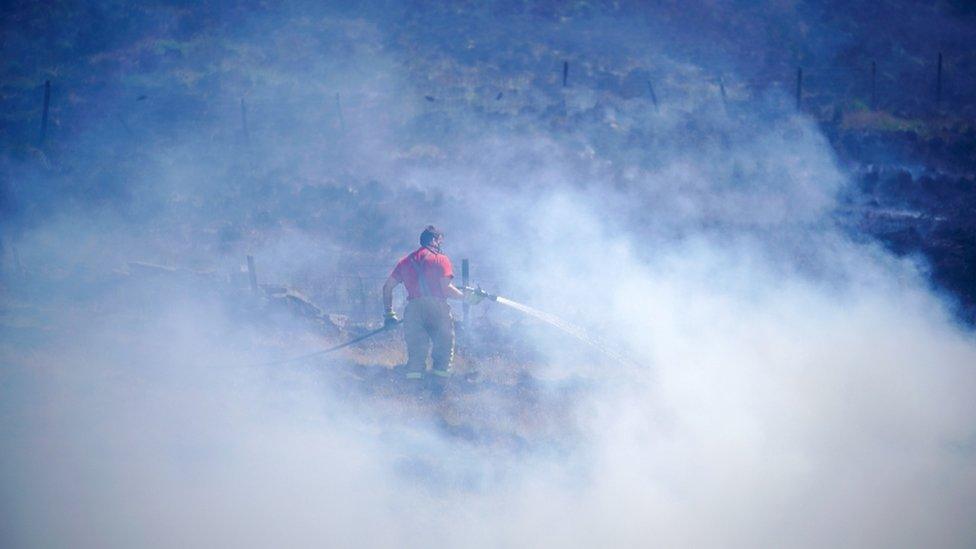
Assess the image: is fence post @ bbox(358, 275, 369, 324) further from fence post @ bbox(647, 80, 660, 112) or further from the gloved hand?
fence post @ bbox(647, 80, 660, 112)

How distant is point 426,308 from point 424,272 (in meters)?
0.41

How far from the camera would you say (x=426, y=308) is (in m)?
8.34

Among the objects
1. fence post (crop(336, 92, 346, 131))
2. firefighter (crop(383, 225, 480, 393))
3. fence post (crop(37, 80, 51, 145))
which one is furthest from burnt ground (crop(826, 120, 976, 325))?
fence post (crop(37, 80, 51, 145))

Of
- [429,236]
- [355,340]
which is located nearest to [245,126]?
[355,340]

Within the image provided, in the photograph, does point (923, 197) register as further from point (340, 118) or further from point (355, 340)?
point (340, 118)

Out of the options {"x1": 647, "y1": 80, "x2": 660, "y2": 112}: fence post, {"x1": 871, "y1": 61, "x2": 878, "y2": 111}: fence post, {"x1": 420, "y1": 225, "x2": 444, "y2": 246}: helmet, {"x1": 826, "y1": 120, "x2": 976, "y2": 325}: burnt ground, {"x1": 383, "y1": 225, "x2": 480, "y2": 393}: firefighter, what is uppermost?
{"x1": 871, "y1": 61, "x2": 878, "y2": 111}: fence post

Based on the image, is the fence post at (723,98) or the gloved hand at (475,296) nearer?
the gloved hand at (475,296)

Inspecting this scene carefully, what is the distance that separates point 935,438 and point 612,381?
3581 millimetres

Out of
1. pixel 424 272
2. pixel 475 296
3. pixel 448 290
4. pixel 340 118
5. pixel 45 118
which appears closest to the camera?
pixel 424 272

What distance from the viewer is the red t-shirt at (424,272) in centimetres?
826

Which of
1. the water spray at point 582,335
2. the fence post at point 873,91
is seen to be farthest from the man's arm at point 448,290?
the fence post at point 873,91

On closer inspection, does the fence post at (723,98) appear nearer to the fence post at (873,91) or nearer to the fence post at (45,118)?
the fence post at (873,91)

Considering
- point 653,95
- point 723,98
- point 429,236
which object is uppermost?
point 723,98

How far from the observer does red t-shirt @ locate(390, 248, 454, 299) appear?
27.1 feet
